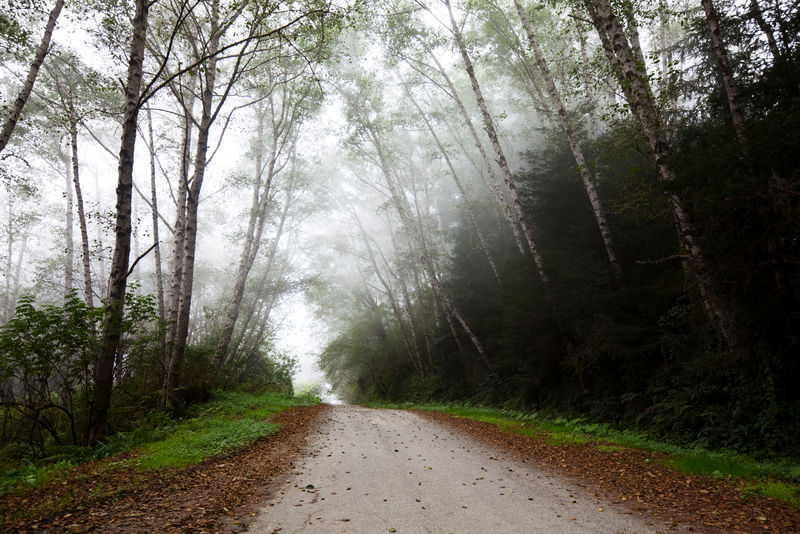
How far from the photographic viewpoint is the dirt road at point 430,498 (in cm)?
321

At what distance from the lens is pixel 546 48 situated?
60.8 ft

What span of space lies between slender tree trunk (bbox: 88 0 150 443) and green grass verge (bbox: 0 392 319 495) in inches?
16.9

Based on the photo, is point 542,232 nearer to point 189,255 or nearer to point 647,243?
point 647,243

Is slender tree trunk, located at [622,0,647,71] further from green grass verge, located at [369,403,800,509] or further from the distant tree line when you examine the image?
green grass verge, located at [369,403,800,509]

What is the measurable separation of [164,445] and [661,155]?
925 cm

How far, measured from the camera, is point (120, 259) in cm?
573

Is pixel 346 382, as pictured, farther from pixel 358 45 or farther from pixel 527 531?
pixel 527 531

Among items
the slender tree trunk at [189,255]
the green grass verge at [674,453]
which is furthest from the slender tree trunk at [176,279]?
the green grass verge at [674,453]

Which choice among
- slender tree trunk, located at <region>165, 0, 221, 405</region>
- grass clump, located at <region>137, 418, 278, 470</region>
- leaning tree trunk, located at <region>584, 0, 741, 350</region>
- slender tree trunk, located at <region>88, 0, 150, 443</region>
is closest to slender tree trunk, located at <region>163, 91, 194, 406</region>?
slender tree trunk, located at <region>165, 0, 221, 405</region>

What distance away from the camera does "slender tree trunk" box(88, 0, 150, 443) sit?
5594mm

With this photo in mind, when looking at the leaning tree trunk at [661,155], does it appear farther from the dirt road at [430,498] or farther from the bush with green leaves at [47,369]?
the bush with green leaves at [47,369]

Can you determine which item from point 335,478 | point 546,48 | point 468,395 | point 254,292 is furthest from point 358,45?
point 335,478

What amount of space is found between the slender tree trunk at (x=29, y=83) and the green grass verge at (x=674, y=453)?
439 inches

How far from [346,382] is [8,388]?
72.5ft
